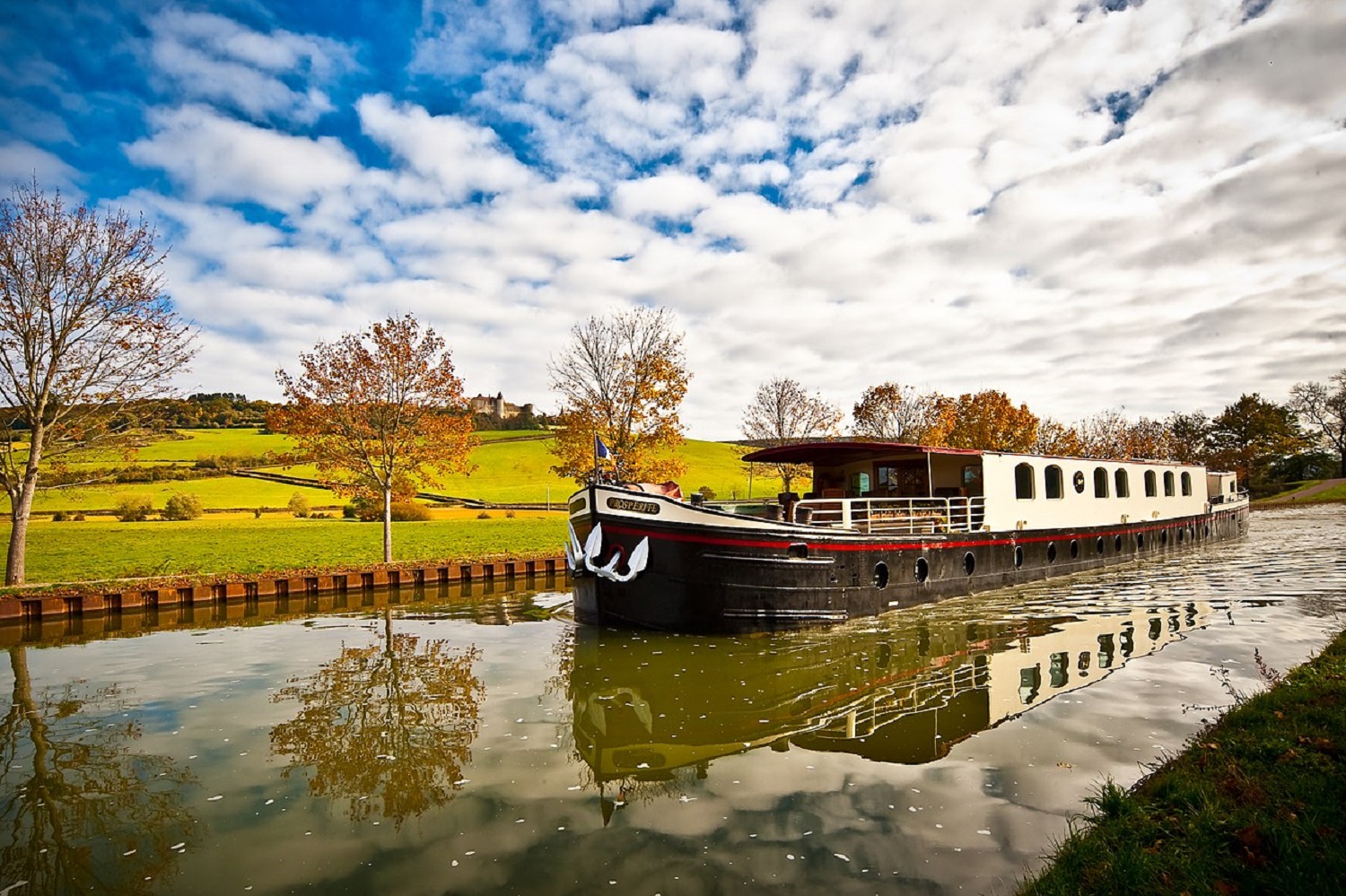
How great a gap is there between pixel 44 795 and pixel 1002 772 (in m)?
10.0

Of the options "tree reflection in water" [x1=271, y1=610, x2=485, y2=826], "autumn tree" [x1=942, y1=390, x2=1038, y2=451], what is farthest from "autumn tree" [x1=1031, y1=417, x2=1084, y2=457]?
"tree reflection in water" [x1=271, y1=610, x2=485, y2=826]

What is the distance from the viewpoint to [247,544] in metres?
31.4

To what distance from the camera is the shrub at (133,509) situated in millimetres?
42188

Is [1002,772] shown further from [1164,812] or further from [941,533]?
[941,533]

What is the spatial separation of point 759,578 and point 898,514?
20.7 feet

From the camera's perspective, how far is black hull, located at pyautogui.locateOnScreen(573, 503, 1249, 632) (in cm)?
1427

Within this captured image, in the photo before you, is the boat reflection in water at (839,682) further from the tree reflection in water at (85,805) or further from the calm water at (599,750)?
the tree reflection in water at (85,805)

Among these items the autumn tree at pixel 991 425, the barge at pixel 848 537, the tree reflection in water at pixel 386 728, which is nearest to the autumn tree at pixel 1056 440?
the autumn tree at pixel 991 425

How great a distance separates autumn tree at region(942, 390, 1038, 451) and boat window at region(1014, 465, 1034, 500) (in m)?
34.5

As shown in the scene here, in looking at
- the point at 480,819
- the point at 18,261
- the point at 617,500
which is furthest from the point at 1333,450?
the point at 18,261

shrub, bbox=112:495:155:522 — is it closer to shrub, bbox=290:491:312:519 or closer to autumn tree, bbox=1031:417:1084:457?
shrub, bbox=290:491:312:519

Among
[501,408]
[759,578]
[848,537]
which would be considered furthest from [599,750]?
[501,408]

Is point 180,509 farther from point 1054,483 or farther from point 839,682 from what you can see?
point 1054,483

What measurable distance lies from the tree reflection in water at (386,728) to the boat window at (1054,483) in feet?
61.6
